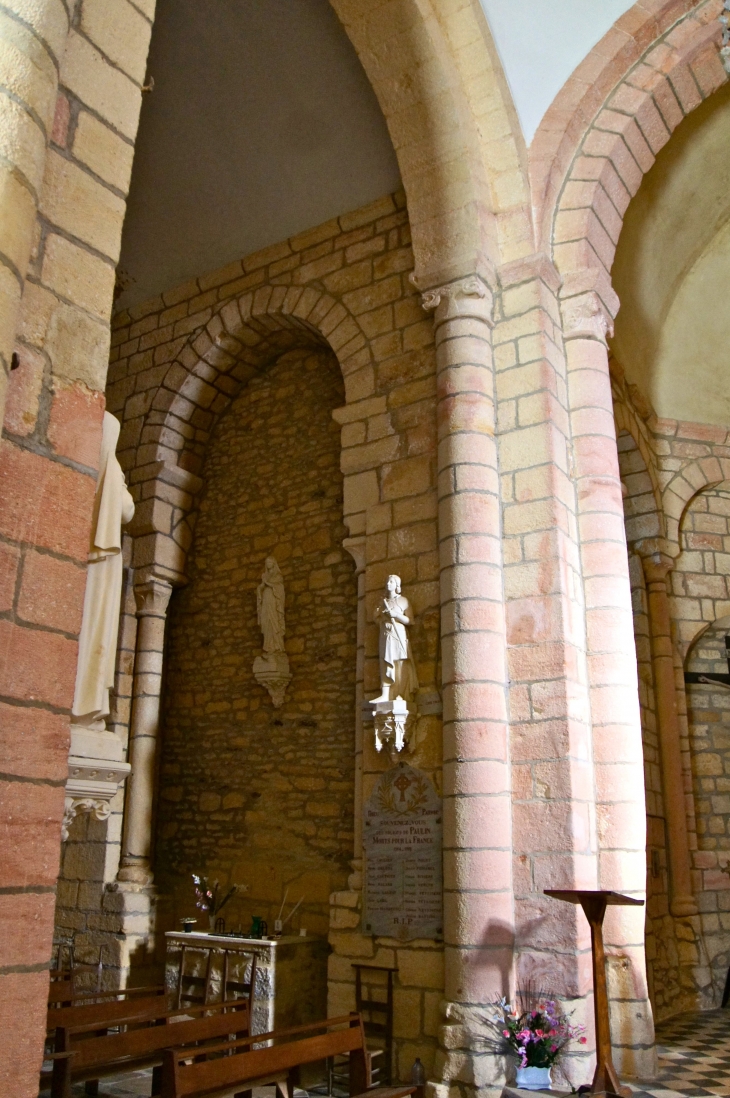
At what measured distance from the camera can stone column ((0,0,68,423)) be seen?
2514 mm

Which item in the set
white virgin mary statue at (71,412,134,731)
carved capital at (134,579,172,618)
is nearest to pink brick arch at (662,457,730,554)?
carved capital at (134,579,172,618)

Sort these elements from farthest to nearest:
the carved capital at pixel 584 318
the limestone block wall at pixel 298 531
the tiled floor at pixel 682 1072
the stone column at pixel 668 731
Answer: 1. the stone column at pixel 668 731
2. the carved capital at pixel 584 318
3. the limestone block wall at pixel 298 531
4. the tiled floor at pixel 682 1072

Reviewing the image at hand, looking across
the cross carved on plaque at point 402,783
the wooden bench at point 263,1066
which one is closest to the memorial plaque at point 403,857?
the cross carved on plaque at point 402,783

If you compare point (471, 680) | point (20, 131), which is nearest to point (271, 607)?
point (471, 680)

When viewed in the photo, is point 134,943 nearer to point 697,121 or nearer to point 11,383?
point 11,383

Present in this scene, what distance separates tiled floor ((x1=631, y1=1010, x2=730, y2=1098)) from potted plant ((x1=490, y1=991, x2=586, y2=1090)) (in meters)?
0.49

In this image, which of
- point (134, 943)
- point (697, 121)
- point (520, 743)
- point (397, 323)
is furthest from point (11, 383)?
point (697, 121)

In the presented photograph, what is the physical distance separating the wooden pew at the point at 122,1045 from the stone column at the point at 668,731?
487 cm

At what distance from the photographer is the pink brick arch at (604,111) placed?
6645 mm

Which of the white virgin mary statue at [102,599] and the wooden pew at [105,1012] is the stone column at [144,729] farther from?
the white virgin mary statue at [102,599]

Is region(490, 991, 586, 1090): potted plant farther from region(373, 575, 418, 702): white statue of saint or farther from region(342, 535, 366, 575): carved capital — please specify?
region(342, 535, 366, 575): carved capital

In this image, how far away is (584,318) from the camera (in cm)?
652

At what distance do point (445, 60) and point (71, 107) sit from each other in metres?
4.34

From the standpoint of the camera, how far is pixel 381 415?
682 cm
